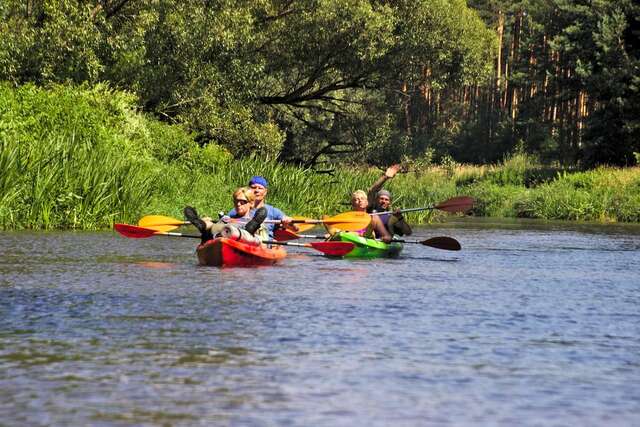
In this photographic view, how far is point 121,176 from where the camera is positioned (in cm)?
2205

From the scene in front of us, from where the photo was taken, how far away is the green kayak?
1695 cm

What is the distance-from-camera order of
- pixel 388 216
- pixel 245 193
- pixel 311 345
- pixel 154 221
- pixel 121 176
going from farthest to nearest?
pixel 121 176 < pixel 388 216 < pixel 154 221 < pixel 245 193 < pixel 311 345

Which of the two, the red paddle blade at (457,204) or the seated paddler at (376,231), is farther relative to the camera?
the red paddle blade at (457,204)

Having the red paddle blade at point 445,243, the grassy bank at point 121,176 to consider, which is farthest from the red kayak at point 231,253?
the grassy bank at point 121,176

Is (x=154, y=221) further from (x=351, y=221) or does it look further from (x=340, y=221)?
(x=351, y=221)

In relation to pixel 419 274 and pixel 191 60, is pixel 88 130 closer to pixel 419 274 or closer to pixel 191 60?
pixel 191 60

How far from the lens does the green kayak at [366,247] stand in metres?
17.0

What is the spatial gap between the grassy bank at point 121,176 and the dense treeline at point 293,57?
1.78 meters

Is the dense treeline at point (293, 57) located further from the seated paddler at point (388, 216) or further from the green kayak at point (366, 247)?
the green kayak at point (366, 247)

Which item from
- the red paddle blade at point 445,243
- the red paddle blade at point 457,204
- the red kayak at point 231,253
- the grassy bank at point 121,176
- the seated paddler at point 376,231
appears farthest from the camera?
the grassy bank at point 121,176

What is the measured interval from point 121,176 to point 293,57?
1924 cm

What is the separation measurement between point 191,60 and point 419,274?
19164 mm

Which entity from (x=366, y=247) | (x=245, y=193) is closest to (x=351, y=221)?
(x=366, y=247)

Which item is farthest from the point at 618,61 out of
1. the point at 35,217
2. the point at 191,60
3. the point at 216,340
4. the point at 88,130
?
the point at 216,340
